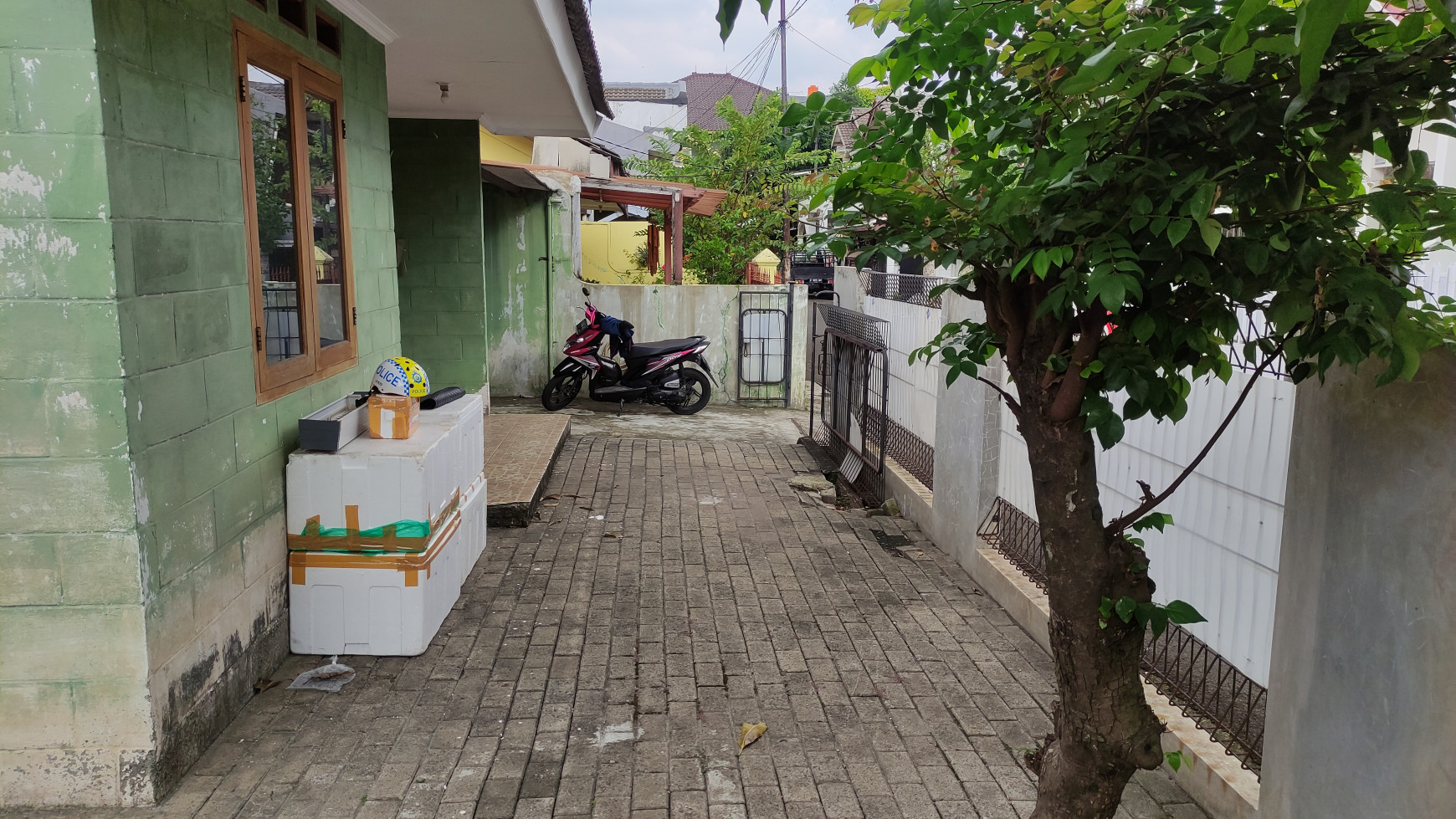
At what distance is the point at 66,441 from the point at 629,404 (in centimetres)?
825

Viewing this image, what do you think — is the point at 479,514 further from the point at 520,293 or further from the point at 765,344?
the point at 765,344

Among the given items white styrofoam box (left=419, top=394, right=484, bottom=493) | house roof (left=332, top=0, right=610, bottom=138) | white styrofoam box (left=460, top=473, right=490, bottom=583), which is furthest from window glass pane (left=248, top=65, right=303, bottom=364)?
white styrofoam box (left=460, top=473, right=490, bottom=583)

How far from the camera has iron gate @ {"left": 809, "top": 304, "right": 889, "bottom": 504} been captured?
704 centimetres

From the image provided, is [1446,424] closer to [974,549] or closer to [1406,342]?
[1406,342]

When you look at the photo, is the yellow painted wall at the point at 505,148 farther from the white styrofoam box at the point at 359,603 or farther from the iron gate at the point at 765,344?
the white styrofoam box at the point at 359,603

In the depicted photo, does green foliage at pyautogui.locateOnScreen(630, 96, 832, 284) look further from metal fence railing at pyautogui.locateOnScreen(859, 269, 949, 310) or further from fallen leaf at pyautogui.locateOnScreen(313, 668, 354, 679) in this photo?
fallen leaf at pyautogui.locateOnScreen(313, 668, 354, 679)

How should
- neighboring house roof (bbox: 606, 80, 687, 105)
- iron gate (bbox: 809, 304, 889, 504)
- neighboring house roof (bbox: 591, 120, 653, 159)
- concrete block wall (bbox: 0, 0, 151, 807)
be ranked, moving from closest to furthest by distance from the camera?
concrete block wall (bbox: 0, 0, 151, 807) → iron gate (bbox: 809, 304, 889, 504) → neighboring house roof (bbox: 591, 120, 653, 159) → neighboring house roof (bbox: 606, 80, 687, 105)

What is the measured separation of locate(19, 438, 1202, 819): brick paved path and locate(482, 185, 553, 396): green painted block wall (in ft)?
18.2

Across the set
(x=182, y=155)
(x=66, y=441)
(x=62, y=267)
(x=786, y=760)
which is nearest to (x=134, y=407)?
(x=66, y=441)

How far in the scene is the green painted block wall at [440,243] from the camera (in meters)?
8.58

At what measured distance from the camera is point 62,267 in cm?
280

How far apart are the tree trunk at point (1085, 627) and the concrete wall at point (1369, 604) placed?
0.40m

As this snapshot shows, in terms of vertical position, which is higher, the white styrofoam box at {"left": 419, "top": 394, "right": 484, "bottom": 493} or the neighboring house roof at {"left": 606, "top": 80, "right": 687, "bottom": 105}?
the neighboring house roof at {"left": 606, "top": 80, "right": 687, "bottom": 105}

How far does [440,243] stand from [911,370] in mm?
4456
